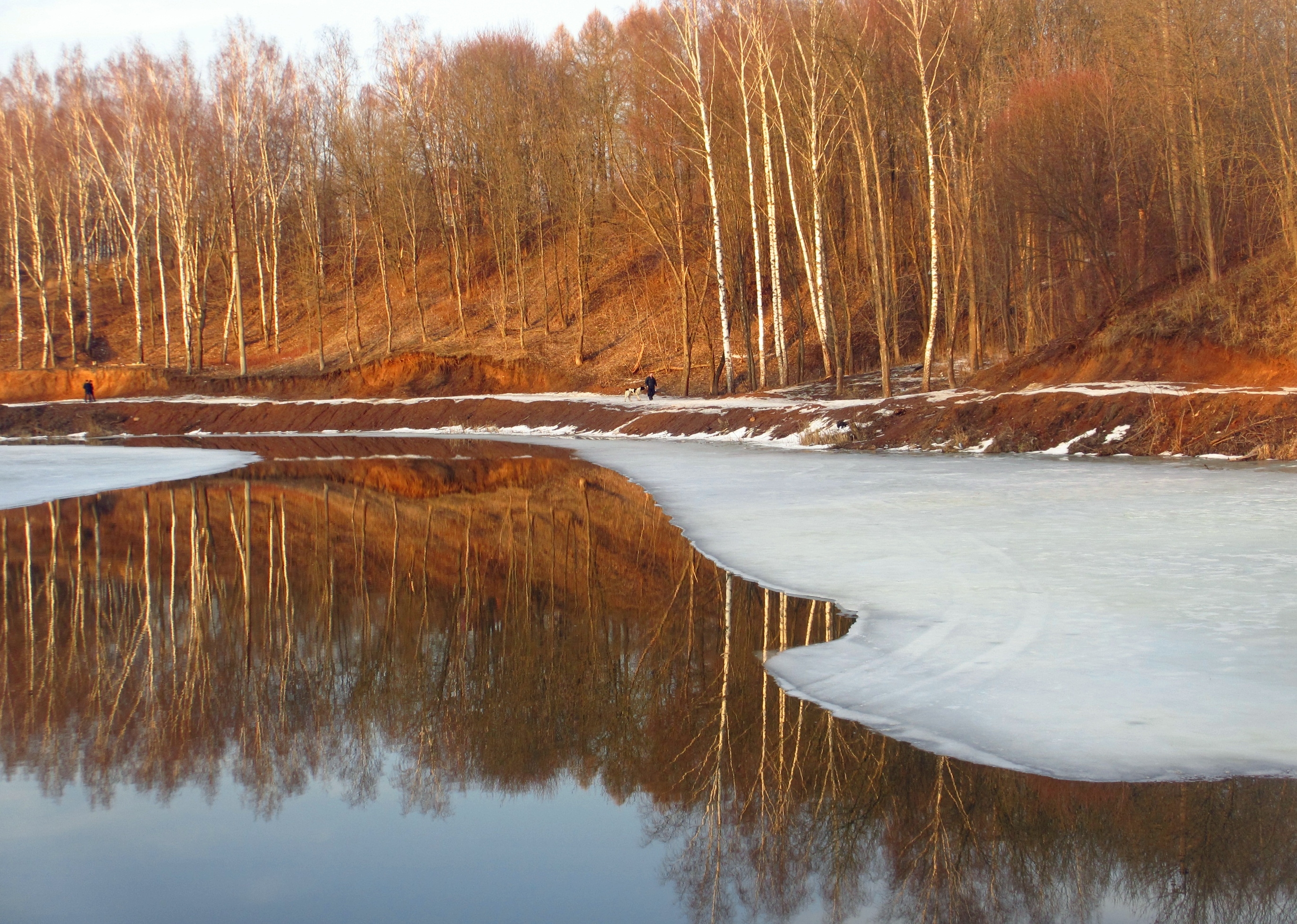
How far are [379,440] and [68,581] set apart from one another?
29245 mm

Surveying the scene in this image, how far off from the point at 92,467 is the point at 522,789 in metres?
25.6

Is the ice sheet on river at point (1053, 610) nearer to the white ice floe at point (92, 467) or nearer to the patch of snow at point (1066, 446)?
the patch of snow at point (1066, 446)

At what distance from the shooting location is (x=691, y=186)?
159 ft

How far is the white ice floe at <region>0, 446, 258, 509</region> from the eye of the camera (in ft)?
69.8

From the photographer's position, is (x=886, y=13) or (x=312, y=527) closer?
(x=312, y=527)

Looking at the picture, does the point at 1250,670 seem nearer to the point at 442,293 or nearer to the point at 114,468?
the point at 114,468

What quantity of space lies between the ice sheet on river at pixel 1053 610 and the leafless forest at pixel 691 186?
14.9m

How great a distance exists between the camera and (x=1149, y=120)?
2955 cm

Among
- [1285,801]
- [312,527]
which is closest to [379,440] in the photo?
[312,527]

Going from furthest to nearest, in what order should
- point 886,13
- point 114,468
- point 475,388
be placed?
point 475,388 < point 886,13 < point 114,468

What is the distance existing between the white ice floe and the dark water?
12.4 metres

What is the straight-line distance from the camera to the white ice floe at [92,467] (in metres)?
21.3

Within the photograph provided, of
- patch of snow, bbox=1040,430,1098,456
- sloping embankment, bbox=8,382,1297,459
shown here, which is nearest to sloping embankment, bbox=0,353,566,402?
sloping embankment, bbox=8,382,1297,459

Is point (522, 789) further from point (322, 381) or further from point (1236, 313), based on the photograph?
point (322, 381)
